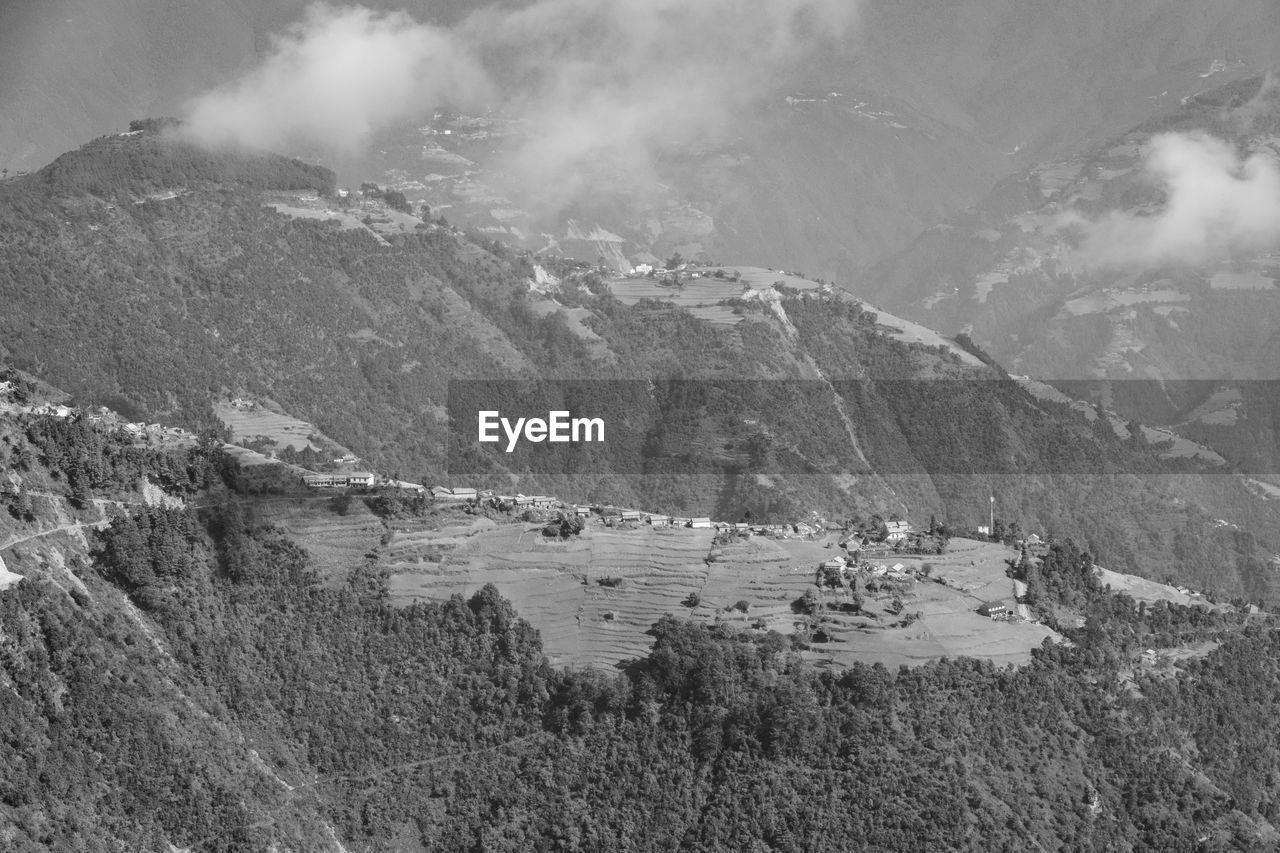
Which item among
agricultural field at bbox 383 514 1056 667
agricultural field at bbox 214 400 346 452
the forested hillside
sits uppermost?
agricultural field at bbox 214 400 346 452

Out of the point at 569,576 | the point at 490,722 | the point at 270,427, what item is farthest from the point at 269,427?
the point at 490,722

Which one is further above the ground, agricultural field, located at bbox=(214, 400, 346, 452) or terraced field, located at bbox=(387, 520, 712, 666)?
agricultural field, located at bbox=(214, 400, 346, 452)

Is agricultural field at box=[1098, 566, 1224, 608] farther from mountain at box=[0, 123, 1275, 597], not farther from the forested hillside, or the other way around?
mountain at box=[0, 123, 1275, 597]

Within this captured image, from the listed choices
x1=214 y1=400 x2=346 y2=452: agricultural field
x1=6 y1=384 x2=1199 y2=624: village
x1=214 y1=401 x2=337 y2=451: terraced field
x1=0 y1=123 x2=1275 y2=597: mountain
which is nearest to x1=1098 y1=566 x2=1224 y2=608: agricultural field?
x1=6 y1=384 x2=1199 y2=624: village

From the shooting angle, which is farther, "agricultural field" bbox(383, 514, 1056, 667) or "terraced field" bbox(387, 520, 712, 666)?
"terraced field" bbox(387, 520, 712, 666)

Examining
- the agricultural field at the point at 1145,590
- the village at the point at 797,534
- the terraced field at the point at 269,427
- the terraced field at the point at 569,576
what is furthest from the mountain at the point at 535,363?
the agricultural field at the point at 1145,590

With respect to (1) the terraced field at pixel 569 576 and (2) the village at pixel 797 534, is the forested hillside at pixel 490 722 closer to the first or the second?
(1) the terraced field at pixel 569 576
